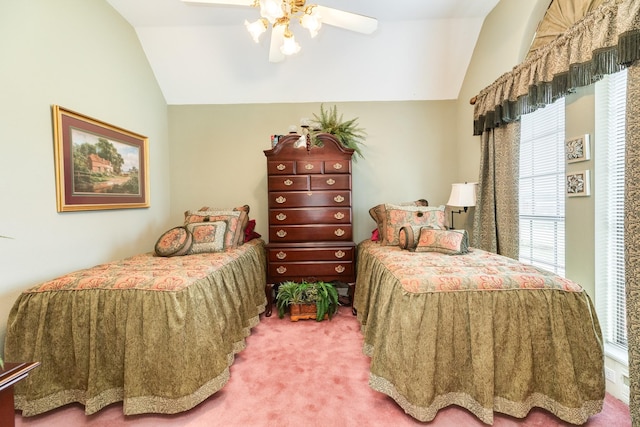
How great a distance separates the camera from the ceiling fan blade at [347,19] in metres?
1.70

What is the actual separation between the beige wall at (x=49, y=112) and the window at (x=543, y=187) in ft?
12.2

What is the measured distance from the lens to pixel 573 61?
1.68m

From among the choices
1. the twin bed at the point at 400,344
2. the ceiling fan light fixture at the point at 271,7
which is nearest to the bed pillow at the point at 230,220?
the twin bed at the point at 400,344

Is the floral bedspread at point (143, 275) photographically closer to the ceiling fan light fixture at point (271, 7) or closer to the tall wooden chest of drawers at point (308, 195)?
the tall wooden chest of drawers at point (308, 195)

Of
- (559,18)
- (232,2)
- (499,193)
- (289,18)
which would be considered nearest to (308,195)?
(289,18)

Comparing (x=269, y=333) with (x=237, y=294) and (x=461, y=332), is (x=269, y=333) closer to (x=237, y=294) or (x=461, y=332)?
(x=237, y=294)

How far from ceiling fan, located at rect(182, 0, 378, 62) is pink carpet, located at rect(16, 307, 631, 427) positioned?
221 cm

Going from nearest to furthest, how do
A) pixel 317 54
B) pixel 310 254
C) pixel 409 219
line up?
pixel 409 219 < pixel 310 254 < pixel 317 54

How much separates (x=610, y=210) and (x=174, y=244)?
125 inches

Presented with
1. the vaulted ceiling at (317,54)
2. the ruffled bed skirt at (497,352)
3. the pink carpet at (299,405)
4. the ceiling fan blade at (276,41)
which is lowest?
the pink carpet at (299,405)

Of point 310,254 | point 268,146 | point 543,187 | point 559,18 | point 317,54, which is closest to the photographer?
point 559,18

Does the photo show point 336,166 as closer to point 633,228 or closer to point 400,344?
point 400,344

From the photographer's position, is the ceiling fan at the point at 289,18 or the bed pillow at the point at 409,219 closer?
the ceiling fan at the point at 289,18

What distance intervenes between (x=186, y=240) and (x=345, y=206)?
156cm
